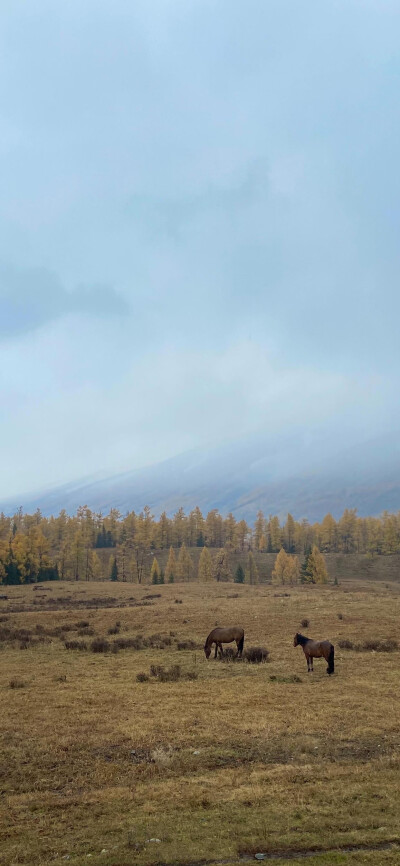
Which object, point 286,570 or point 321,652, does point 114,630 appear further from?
point 286,570

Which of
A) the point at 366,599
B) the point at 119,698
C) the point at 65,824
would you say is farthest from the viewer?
the point at 366,599

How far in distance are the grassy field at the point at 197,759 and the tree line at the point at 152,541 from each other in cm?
8247

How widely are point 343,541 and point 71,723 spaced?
145958 millimetres

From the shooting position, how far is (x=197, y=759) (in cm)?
1270

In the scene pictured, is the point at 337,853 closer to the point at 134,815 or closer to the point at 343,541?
the point at 134,815

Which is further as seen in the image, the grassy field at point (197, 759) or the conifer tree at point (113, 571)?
the conifer tree at point (113, 571)

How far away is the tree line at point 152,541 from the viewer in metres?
108

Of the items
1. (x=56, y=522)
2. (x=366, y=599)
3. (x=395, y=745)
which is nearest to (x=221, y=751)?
(x=395, y=745)

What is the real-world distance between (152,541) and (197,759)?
138021mm

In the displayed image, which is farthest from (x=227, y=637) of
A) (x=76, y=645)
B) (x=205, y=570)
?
(x=205, y=570)

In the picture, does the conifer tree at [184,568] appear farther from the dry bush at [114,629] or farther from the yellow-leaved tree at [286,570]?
the dry bush at [114,629]

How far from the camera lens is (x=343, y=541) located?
150625 millimetres

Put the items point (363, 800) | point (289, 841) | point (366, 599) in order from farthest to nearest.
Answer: point (366, 599) → point (363, 800) → point (289, 841)

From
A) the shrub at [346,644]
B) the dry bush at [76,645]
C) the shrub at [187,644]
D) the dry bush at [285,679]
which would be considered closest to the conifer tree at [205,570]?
the shrub at [187,644]
